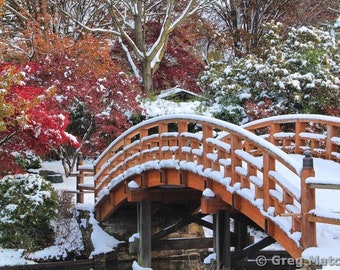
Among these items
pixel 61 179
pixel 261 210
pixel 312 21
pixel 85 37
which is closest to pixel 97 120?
pixel 61 179

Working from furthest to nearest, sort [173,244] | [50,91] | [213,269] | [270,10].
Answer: [270,10] < [173,244] < [50,91] < [213,269]

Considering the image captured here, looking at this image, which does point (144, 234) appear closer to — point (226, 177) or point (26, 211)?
point (26, 211)

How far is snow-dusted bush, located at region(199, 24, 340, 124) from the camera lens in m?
17.4

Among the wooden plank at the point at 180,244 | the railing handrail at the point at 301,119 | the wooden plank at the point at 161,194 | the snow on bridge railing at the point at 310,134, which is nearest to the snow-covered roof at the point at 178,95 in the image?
the wooden plank at the point at 180,244

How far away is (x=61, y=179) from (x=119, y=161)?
5.43 m

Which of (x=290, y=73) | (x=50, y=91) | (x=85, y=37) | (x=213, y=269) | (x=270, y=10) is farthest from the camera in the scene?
(x=270, y=10)

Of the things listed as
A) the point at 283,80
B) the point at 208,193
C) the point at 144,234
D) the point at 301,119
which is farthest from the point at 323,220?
the point at 283,80

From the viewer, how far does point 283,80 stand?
1725cm

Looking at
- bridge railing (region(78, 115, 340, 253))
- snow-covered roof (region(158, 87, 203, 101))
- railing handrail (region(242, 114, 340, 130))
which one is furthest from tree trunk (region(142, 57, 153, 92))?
railing handrail (region(242, 114, 340, 130))

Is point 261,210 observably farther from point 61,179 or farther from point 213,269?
point 61,179

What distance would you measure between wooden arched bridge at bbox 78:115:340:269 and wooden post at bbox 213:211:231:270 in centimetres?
2

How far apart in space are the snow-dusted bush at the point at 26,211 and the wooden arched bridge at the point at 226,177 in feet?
4.75

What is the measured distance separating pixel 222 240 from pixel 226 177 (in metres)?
2.17

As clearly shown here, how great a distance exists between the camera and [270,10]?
2597cm
